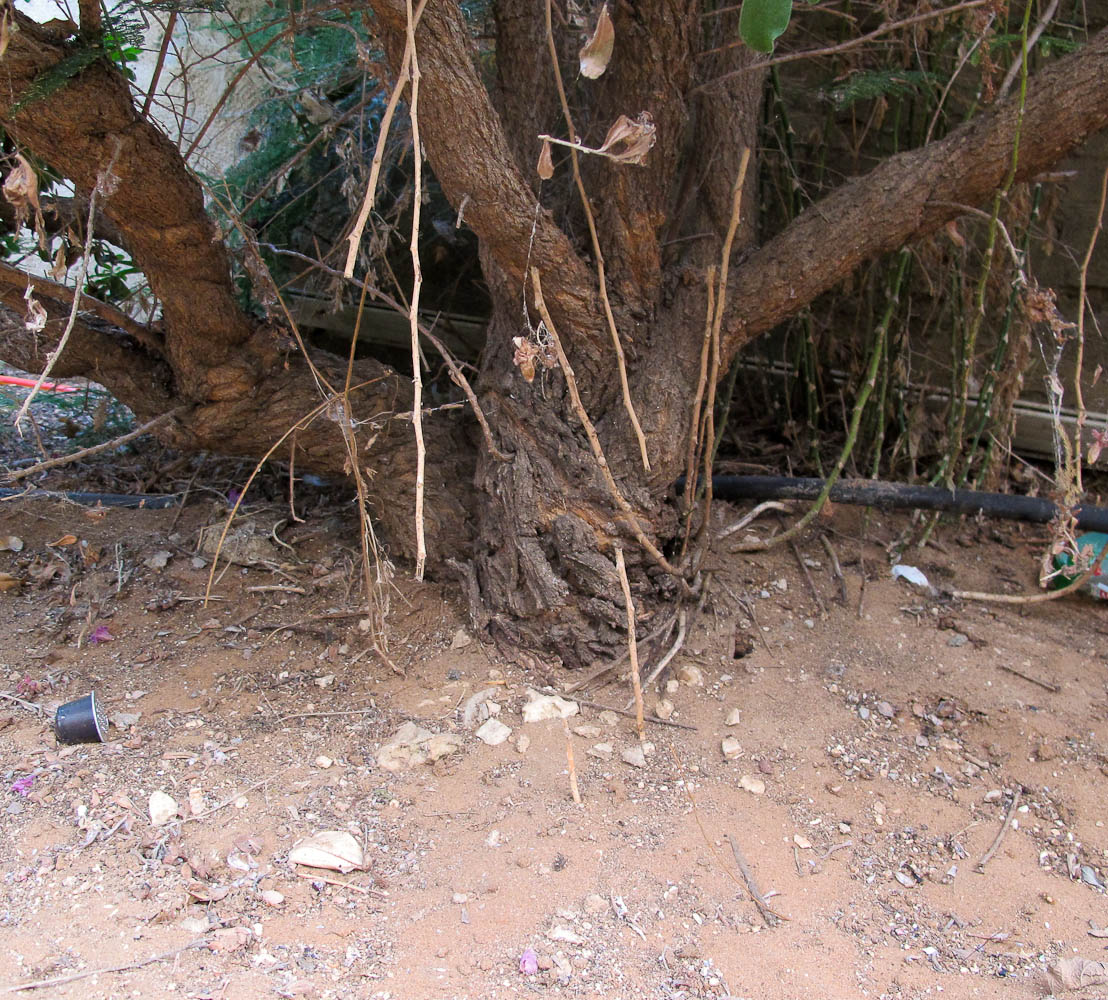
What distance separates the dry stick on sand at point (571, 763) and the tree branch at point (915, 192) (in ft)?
3.10

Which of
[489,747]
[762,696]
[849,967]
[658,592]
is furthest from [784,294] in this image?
[849,967]

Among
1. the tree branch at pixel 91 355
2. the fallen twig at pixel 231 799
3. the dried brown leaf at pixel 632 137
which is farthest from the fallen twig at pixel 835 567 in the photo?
the tree branch at pixel 91 355

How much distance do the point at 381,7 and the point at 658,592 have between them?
1.27 m

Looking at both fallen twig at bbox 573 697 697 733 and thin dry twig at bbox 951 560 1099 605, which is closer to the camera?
Result: fallen twig at bbox 573 697 697 733

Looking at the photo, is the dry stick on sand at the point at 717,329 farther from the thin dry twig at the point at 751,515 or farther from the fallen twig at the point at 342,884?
the fallen twig at the point at 342,884

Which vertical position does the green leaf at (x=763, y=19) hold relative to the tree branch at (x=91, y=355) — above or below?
above

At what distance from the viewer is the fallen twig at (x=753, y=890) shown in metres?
1.50

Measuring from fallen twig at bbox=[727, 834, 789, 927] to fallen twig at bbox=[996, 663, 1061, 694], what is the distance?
2.83ft

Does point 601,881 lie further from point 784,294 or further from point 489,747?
point 784,294

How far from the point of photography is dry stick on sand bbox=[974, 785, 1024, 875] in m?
1.63

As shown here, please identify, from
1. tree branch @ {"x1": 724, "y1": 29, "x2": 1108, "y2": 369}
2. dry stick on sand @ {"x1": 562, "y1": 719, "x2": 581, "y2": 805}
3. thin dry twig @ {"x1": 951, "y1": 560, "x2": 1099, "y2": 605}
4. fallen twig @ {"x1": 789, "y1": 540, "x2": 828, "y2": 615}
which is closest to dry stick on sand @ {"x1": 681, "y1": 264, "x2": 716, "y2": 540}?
tree branch @ {"x1": 724, "y1": 29, "x2": 1108, "y2": 369}

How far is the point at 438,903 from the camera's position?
149 cm

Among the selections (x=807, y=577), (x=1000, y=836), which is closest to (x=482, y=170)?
(x=807, y=577)

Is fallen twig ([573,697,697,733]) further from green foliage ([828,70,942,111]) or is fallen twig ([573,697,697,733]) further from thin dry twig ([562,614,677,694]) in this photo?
green foliage ([828,70,942,111])
